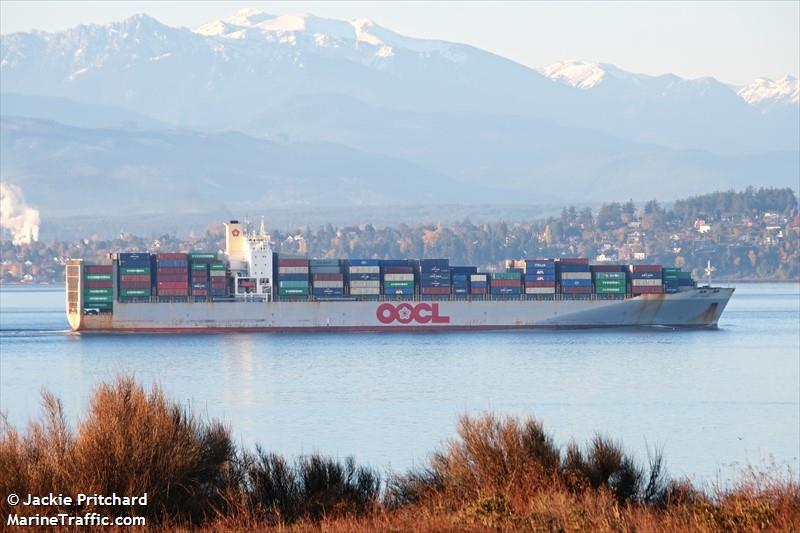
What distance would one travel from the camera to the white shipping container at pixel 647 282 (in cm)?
5444

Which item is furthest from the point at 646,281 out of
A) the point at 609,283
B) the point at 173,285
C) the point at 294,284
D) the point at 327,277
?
the point at 173,285

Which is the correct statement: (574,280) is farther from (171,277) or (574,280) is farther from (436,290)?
(171,277)

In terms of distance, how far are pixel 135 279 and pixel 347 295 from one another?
7453 mm

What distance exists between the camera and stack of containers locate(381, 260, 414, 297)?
53.4 meters

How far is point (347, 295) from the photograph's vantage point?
175 feet

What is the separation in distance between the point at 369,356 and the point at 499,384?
30.5ft

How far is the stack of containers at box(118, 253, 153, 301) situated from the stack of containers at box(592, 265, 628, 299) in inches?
627

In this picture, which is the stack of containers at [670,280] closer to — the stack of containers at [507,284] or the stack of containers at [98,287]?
the stack of containers at [507,284]

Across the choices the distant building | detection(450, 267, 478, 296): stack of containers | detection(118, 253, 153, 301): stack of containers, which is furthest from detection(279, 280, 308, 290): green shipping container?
the distant building

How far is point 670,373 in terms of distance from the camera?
36750 millimetres

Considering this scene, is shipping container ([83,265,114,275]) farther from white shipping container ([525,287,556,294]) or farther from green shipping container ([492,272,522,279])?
white shipping container ([525,287,556,294])

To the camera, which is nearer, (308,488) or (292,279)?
(308,488)

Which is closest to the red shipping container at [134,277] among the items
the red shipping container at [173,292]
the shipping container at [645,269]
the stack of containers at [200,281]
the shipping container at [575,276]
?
the red shipping container at [173,292]

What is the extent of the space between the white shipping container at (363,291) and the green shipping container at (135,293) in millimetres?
7172
